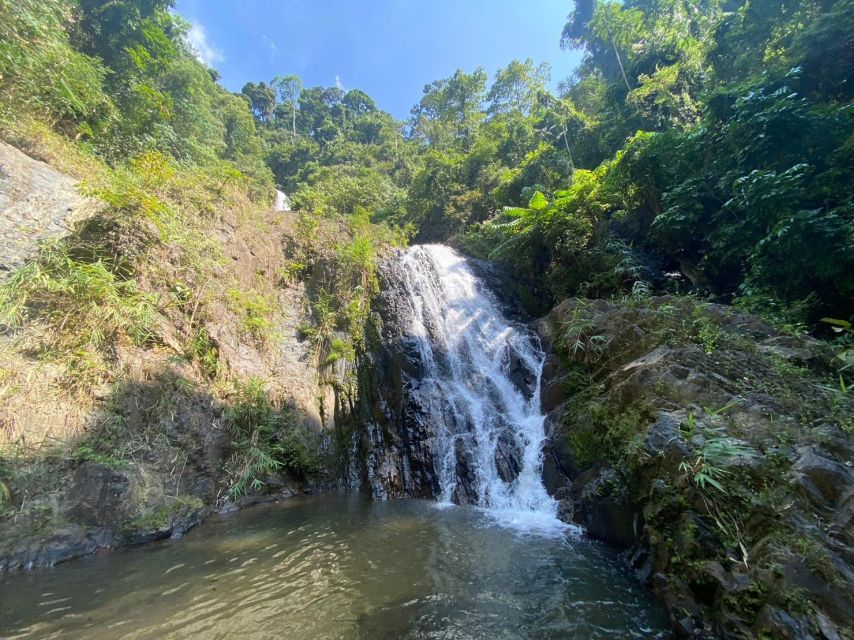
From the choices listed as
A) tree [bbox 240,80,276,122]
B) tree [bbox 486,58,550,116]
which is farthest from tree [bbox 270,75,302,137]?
tree [bbox 486,58,550,116]

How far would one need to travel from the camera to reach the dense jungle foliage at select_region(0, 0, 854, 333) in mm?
6961

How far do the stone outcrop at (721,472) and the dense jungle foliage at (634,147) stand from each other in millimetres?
2544

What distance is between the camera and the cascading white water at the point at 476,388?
7.34m

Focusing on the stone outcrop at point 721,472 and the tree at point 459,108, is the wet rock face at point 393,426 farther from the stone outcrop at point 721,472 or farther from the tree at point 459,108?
the tree at point 459,108

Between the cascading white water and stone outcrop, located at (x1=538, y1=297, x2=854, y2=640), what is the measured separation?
825mm

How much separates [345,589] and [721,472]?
412 centimetres

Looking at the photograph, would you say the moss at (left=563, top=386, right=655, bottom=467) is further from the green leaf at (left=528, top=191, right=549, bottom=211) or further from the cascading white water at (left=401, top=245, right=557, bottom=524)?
the green leaf at (left=528, top=191, right=549, bottom=211)

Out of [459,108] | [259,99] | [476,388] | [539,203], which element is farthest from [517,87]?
[259,99]

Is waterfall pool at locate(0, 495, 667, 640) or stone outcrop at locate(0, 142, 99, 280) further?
stone outcrop at locate(0, 142, 99, 280)

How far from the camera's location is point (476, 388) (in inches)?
384

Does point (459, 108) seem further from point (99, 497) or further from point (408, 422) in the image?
point (99, 497)

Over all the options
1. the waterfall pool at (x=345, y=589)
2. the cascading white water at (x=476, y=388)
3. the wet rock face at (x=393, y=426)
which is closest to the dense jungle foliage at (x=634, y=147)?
the cascading white water at (x=476, y=388)

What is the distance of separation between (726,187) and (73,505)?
13989 mm

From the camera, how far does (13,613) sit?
12.3ft
